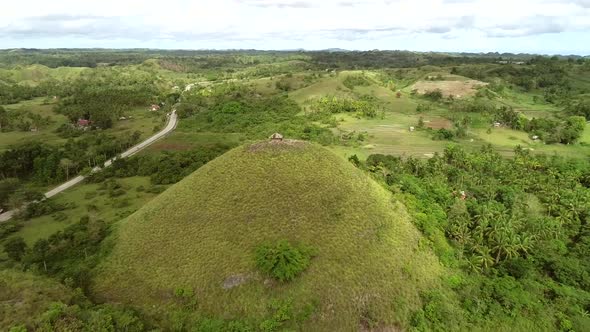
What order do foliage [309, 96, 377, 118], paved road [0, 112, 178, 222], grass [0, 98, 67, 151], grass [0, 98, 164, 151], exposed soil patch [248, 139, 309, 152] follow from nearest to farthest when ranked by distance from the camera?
exposed soil patch [248, 139, 309, 152] → paved road [0, 112, 178, 222] → grass [0, 98, 67, 151] → grass [0, 98, 164, 151] → foliage [309, 96, 377, 118]

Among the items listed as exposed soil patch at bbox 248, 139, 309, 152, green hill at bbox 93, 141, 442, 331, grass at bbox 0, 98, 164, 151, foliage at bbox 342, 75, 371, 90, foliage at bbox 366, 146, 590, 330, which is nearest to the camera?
green hill at bbox 93, 141, 442, 331

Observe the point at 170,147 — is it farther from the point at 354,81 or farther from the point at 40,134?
the point at 354,81

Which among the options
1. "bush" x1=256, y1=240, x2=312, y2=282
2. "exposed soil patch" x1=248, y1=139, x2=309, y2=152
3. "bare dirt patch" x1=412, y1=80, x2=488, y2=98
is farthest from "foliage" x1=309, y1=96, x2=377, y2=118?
"bush" x1=256, y1=240, x2=312, y2=282

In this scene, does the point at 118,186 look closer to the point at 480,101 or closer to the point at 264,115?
the point at 264,115

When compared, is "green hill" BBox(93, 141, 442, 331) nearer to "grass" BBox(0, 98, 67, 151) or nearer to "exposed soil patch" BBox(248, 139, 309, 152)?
"exposed soil patch" BBox(248, 139, 309, 152)

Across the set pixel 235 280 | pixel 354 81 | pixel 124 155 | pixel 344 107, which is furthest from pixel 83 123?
pixel 354 81

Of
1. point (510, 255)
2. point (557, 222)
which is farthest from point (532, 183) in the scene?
point (510, 255)

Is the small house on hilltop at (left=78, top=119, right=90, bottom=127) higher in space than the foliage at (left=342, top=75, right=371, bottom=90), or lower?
lower
